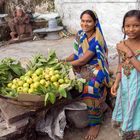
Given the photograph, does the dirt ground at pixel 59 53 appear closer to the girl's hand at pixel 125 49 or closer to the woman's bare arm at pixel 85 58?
the woman's bare arm at pixel 85 58

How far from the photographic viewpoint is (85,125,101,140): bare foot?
3.22 meters

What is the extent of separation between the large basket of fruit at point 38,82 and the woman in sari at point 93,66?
0.24 meters

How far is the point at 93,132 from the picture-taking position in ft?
10.7

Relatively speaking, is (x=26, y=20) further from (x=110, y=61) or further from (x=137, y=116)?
(x=137, y=116)

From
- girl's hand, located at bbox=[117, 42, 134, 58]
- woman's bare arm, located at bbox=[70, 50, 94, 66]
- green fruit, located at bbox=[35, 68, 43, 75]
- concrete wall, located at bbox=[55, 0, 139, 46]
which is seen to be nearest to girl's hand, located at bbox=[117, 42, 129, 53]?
girl's hand, located at bbox=[117, 42, 134, 58]

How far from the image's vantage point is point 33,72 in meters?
3.11

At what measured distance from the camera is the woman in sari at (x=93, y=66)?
10.3ft

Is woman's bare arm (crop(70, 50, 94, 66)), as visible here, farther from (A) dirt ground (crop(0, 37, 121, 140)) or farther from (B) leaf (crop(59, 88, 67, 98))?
(A) dirt ground (crop(0, 37, 121, 140))

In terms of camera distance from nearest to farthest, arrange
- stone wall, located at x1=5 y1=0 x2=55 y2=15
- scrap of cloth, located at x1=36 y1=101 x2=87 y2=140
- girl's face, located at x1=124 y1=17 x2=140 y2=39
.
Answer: girl's face, located at x1=124 y1=17 x2=140 y2=39, scrap of cloth, located at x1=36 y1=101 x2=87 y2=140, stone wall, located at x1=5 y1=0 x2=55 y2=15

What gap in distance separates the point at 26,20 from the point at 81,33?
174 inches

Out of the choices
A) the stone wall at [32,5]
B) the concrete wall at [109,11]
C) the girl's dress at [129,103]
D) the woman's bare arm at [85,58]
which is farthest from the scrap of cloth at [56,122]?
the stone wall at [32,5]

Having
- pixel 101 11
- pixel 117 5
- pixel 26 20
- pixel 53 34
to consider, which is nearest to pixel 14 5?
pixel 26 20

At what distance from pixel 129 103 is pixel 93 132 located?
0.93m

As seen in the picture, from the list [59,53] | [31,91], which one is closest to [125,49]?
[31,91]
